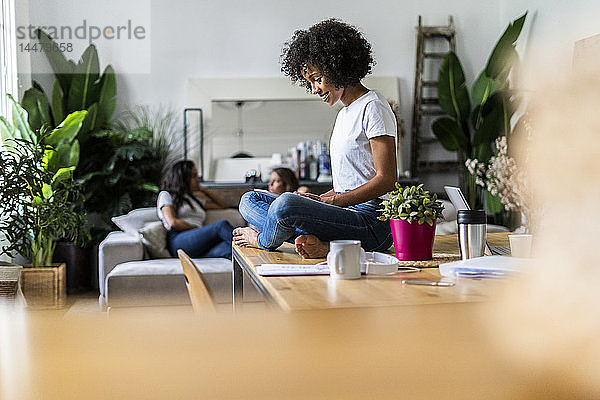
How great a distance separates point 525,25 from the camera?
637cm

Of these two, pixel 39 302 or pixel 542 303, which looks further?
pixel 39 302

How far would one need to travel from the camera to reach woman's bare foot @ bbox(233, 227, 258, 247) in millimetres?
2307

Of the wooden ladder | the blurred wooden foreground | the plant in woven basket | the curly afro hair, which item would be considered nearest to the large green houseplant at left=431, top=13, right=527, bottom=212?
the wooden ladder

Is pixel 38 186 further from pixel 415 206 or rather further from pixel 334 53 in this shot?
pixel 415 206

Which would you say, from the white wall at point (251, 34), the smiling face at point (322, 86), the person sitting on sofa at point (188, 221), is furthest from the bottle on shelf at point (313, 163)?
the smiling face at point (322, 86)

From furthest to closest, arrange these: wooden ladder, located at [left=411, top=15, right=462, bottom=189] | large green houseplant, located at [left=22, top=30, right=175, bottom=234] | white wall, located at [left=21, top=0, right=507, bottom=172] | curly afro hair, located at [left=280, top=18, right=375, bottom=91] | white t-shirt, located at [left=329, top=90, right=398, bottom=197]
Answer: wooden ladder, located at [left=411, top=15, right=462, bottom=189]
white wall, located at [left=21, top=0, right=507, bottom=172]
large green houseplant, located at [left=22, top=30, right=175, bottom=234]
curly afro hair, located at [left=280, top=18, right=375, bottom=91]
white t-shirt, located at [left=329, top=90, right=398, bottom=197]

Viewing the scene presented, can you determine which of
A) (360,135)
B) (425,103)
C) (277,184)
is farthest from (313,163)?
(360,135)

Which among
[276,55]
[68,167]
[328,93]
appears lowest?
[68,167]

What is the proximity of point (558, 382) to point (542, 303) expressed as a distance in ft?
0.16

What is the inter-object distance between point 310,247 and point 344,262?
1.32 ft

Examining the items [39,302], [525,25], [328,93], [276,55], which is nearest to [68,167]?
[39,302]

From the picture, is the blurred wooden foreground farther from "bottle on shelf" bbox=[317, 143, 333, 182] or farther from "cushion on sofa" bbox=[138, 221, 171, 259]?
"bottle on shelf" bbox=[317, 143, 333, 182]

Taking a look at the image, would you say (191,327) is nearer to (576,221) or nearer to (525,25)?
(576,221)

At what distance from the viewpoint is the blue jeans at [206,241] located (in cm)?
461
